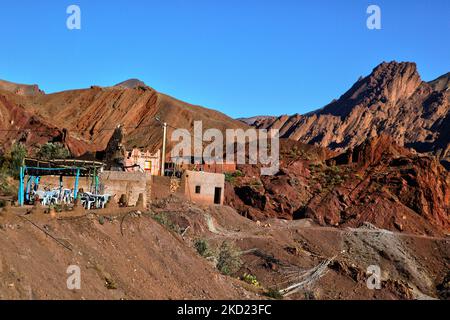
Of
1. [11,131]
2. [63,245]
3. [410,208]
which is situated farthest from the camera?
[11,131]

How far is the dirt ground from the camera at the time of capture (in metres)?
13.8

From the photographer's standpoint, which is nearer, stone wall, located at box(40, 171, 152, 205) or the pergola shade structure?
the pergola shade structure

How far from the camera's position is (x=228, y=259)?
88.8 ft

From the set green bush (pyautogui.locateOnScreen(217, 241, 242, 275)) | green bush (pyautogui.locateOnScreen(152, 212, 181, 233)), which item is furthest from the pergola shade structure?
green bush (pyautogui.locateOnScreen(217, 241, 242, 275))

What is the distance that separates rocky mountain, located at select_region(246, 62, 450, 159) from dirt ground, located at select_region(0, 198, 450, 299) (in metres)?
59.6

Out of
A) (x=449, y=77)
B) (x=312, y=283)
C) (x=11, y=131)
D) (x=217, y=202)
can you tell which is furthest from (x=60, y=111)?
(x=449, y=77)

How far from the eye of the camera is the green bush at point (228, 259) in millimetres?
26222

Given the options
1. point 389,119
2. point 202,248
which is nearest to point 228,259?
point 202,248

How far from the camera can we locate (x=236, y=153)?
56781 mm

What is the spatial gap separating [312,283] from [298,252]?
13.1 ft

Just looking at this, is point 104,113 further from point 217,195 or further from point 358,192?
point 217,195

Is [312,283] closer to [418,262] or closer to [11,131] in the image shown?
[418,262]

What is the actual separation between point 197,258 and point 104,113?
51.7 metres

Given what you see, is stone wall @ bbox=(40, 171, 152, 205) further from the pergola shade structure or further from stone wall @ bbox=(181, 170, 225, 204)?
stone wall @ bbox=(181, 170, 225, 204)
